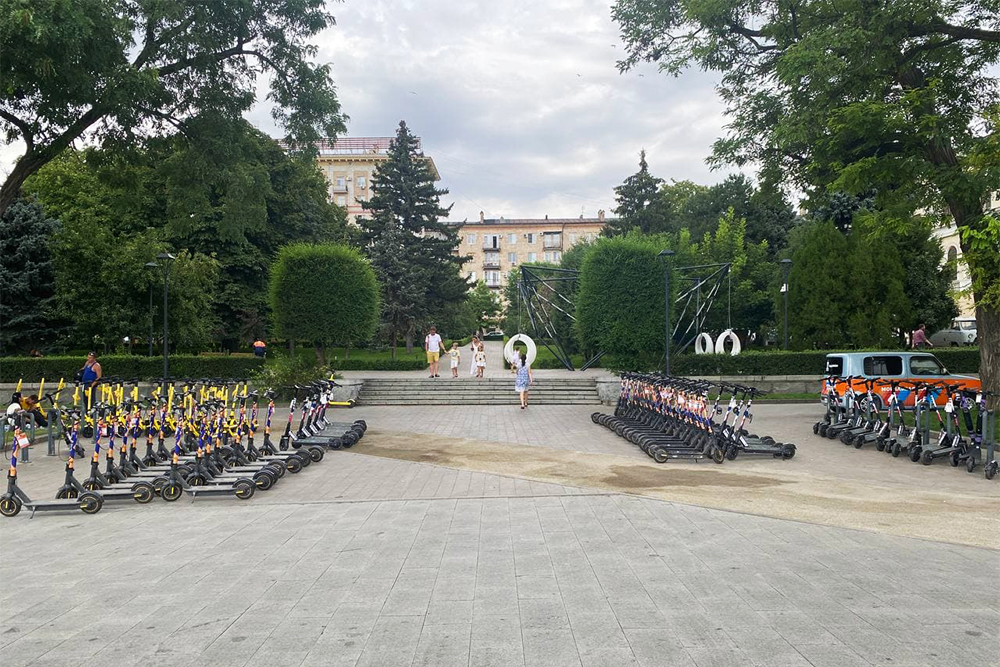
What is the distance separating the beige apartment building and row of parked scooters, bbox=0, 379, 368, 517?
95749mm

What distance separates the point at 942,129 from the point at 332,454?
14203 millimetres

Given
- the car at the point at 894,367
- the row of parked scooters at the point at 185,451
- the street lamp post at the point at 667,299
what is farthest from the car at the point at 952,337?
the row of parked scooters at the point at 185,451

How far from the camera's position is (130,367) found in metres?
25.3

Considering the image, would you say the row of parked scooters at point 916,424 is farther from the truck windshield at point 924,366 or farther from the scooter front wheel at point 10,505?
the scooter front wheel at point 10,505

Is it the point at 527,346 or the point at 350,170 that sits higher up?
the point at 350,170

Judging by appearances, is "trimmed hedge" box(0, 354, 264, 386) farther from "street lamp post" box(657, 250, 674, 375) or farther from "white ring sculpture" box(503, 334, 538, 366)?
"street lamp post" box(657, 250, 674, 375)

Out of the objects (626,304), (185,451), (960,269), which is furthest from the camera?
(626,304)

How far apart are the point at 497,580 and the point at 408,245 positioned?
38265 mm

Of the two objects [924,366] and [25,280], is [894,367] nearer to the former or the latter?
[924,366]

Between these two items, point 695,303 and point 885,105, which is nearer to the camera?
point 885,105

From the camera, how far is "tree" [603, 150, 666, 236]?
179ft

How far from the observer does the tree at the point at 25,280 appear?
30641mm

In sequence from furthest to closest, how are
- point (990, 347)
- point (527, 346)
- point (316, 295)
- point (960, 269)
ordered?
point (527, 346)
point (316, 295)
point (960, 269)
point (990, 347)

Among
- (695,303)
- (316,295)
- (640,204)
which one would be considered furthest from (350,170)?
(316,295)
